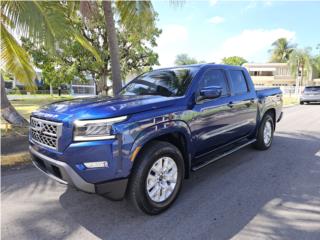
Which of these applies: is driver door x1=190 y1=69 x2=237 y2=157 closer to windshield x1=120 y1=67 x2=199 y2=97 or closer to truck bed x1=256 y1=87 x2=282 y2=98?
windshield x1=120 y1=67 x2=199 y2=97

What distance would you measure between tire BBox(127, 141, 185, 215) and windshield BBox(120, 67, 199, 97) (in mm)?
977

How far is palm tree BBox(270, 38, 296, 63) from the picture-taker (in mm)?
60300

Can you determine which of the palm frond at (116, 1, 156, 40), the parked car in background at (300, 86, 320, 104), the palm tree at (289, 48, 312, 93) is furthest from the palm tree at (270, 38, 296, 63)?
the palm frond at (116, 1, 156, 40)

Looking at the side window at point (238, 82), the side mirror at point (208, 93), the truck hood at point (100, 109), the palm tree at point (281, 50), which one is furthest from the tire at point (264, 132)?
the palm tree at point (281, 50)

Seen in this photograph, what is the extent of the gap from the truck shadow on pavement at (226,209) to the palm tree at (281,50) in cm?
6314

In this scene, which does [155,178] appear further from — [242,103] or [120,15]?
[120,15]

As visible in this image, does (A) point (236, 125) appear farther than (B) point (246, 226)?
Yes

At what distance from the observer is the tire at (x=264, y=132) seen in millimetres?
5977

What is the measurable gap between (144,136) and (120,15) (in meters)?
7.25

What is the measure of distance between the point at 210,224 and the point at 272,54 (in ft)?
226

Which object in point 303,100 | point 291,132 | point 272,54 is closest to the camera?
point 291,132

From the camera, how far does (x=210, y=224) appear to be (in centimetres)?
320

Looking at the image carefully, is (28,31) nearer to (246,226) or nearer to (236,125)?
(236,125)

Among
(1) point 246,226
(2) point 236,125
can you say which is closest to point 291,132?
(2) point 236,125
